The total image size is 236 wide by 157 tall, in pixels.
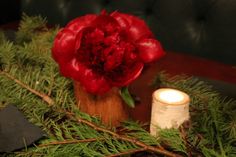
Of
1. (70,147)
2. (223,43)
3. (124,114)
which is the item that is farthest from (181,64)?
(70,147)

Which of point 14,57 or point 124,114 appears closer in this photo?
point 124,114

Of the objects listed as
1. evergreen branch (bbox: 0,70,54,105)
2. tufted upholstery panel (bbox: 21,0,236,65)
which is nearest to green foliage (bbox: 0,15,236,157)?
evergreen branch (bbox: 0,70,54,105)

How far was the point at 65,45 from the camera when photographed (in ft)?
1.53

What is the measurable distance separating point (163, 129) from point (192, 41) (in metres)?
0.71

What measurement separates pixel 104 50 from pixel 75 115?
0.11m

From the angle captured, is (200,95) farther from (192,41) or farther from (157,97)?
(192,41)

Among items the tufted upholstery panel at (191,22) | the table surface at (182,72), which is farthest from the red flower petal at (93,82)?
the tufted upholstery panel at (191,22)

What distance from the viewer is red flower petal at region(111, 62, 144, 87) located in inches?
18.0

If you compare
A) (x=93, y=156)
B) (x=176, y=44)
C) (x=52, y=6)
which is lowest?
(x=93, y=156)

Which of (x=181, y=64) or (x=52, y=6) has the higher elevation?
(x=52, y=6)

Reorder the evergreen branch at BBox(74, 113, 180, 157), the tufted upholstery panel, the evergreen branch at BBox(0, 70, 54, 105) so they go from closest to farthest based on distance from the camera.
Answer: the evergreen branch at BBox(74, 113, 180, 157), the evergreen branch at BBox(0, 70, 54, 105), the tufted upholstery panel

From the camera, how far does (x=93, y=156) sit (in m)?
0.40

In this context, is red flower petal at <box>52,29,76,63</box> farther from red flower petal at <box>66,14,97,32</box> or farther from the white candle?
the white candle

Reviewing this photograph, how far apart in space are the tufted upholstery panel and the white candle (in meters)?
0.63
